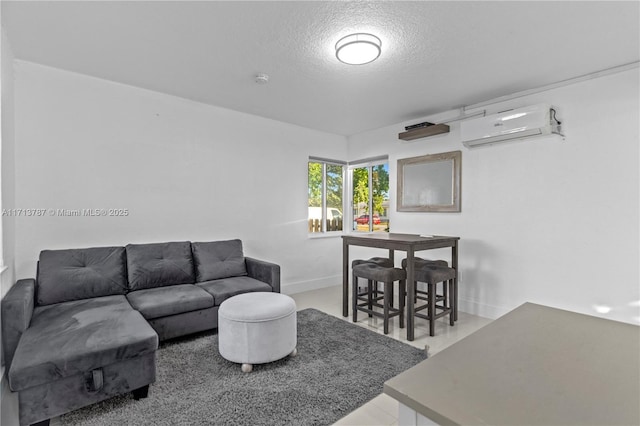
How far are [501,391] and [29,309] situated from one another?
2.87 m

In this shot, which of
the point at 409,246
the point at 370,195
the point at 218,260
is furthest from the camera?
the point at 370,195

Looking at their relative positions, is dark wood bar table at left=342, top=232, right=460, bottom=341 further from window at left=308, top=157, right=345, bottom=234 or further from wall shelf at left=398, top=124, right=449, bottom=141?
window at left=308, top=157, right=345, bottom=234

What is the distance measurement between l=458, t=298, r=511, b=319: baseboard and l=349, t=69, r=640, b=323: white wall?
0.01 m

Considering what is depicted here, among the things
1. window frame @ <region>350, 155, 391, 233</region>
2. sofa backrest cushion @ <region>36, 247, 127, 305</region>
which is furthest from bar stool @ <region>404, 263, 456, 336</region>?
sofa backrest cushion @ <region>36, 247, 127, 305</region>

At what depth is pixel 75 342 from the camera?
1.89 metres

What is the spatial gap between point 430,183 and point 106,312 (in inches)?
146

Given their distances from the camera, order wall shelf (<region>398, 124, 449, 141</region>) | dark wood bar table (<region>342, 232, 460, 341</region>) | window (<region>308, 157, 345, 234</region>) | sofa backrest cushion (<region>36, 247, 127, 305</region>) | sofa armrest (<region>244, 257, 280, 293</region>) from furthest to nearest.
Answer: window (<region>308, 157, 345, 234</region>) → wall shelf (<region>398, 124, 449, 141</region>) → sofa armrest (<region>244, 257, 280, 293</region>) → dark wood bar table (<region>342, 232, 460, 341</region>) → sofa backrest cushion (<region>36, 247, 127, 305</region>)

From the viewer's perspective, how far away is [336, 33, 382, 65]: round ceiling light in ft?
7.63

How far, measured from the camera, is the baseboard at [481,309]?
142 inches

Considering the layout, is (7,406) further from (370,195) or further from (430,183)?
(370,195)

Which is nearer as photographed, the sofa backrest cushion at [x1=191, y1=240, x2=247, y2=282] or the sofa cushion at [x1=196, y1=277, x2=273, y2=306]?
the sofa cushion at [x1=196, y1=277, x2=273, y2=306]

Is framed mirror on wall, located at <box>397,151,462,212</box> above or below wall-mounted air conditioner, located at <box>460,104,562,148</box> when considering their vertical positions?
below

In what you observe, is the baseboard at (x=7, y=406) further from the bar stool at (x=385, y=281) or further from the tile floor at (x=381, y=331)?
the bar stool at (x=385, y=281)

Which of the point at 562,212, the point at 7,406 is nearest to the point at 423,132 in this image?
the point at 562,212
